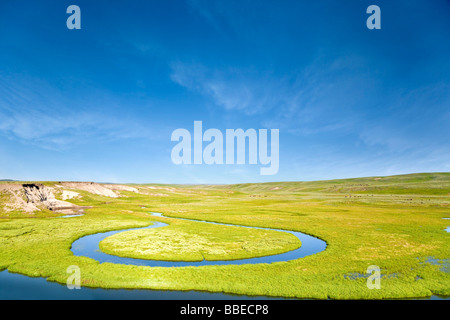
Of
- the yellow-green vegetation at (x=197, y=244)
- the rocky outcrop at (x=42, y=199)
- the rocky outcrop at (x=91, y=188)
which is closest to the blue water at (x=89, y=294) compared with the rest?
the yellow-green vegetation at (x=197, y=244)

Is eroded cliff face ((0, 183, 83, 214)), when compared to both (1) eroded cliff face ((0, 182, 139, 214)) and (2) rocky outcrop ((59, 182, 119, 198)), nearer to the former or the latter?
(1) eroded cliff face ((0, 182, 139, 214))

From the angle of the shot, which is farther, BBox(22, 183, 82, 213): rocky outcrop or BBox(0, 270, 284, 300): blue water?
BBox(22, 183, 82, 213): rocky outcrop

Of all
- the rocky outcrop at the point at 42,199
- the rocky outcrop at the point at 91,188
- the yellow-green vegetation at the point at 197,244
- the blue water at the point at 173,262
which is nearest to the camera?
the blue water at the point at 173,262

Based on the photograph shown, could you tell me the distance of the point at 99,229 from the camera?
47.6m

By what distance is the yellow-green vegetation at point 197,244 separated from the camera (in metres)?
31.0

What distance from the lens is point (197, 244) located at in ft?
119

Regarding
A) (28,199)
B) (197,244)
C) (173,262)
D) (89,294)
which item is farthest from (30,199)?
(89,294)

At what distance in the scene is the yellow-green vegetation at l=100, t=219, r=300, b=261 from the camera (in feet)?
102

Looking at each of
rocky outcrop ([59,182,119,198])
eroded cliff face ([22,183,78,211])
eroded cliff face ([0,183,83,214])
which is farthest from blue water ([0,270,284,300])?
rocky outcrop ([59,182,119,198])

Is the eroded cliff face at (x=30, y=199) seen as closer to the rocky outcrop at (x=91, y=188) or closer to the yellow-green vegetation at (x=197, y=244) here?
the rocky outcrop at (x=91, y=188)

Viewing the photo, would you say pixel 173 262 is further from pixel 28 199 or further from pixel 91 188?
pixel 91 188
